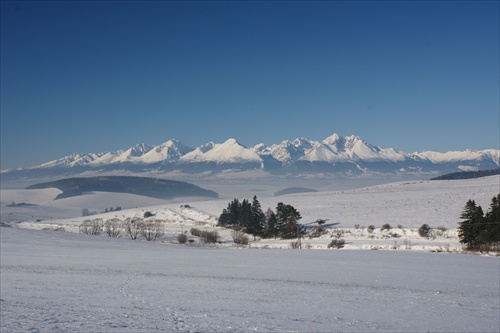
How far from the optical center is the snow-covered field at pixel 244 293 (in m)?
11.2

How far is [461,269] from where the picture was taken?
22609mm

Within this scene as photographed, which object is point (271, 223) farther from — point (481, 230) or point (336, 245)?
point (481, 230)

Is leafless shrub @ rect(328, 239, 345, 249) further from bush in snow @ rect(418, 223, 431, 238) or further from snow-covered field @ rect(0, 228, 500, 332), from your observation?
snow-covered field @ rect(0, 228, 500, 332)

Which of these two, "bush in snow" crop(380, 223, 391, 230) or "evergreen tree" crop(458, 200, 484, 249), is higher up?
"evergreen tree" crop(458, 200, 484, 249)

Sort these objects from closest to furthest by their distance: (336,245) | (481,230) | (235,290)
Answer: (235,290)
(481,230)
(336,245)

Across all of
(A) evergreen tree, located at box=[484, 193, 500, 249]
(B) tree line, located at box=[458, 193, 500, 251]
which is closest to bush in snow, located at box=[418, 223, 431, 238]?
(B) tree line, located at box=[458, 193, 500, 251]

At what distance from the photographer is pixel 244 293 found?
1566cm

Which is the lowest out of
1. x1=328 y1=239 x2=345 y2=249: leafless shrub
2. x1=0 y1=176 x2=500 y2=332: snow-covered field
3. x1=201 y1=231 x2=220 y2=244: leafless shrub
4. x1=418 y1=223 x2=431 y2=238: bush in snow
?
x1=201 y1=231 x2=220 y2=244: leafless shrub

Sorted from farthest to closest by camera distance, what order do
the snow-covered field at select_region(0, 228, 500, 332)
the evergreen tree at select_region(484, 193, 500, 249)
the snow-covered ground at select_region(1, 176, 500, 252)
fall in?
1. the snow-covered ground at select_region(1, 176, 500, 252)
2. the evergreen tree at select_region(484, 193, 500, 249)
3. the snow-covered field at select_region(0, 228, 500, 332)

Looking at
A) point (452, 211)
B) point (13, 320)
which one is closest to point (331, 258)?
point (13, 320)

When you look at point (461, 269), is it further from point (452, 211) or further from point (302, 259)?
point (452, 211)

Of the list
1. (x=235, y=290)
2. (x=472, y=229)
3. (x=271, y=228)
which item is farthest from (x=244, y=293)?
(x=271, y=228)

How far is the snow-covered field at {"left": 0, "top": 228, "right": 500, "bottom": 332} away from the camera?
36.9 ft

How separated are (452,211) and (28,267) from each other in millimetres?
60782
